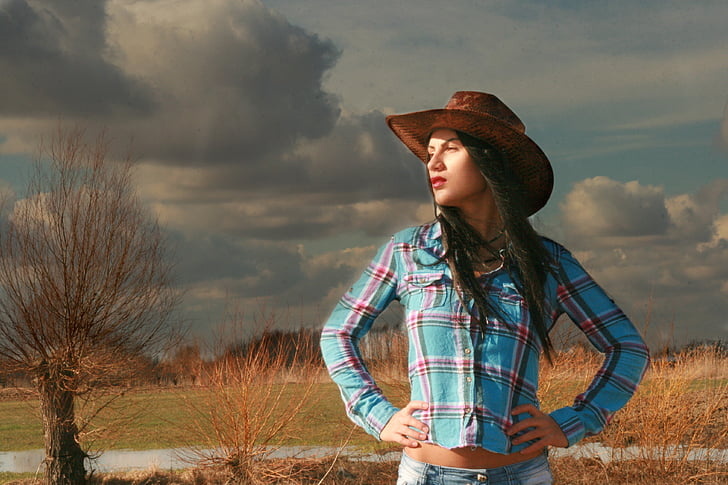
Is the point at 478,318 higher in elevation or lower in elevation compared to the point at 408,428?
higher

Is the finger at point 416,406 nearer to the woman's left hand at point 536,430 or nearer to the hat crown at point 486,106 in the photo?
the woman's left hand at point 536,430

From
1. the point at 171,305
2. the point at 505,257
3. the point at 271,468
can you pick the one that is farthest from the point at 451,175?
the point at 171,305

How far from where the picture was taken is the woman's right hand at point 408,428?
221cm

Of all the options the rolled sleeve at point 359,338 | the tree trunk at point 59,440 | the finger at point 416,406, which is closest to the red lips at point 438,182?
the rolled sleeve at point 359,338

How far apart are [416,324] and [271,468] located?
7.02 meters

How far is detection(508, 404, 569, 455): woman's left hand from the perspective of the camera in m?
2.20

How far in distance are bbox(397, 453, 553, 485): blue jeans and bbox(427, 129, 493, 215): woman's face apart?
32.0 inches

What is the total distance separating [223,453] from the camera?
891 centimetres

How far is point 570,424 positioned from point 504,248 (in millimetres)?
573

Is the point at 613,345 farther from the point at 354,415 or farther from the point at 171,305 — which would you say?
the point at 171,305

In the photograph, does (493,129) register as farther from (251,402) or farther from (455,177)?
(251,402)

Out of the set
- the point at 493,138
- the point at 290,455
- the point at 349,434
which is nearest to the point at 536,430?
the point at 493,138

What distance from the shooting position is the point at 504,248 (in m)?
2.47

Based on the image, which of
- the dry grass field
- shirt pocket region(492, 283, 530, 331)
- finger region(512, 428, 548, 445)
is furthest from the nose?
the dry grass field
